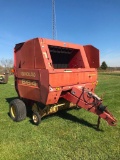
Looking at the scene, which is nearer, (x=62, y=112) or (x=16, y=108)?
(x=16, y=108)

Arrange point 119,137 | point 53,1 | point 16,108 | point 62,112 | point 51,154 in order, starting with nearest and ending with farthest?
point 51,154 < point 119,137 < point 16,108 < point 62,112 < point 53,1

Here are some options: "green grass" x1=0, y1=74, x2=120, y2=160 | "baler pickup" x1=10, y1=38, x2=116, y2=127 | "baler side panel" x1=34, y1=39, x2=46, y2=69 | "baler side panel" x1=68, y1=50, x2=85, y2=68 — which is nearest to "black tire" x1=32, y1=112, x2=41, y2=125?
"baler pickup" x1=10, y1=38, x2=116, y2=127

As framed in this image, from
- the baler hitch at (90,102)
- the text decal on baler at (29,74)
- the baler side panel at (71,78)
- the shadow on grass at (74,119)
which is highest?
the text decal on baler at (29,74)

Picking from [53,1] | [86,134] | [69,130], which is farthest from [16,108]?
[53,1]

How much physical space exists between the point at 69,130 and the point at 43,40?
2336 millimetres

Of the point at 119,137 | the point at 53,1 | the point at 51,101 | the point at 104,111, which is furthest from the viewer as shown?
the point at 53,1

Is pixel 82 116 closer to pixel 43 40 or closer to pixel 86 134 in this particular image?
pixel 86 134

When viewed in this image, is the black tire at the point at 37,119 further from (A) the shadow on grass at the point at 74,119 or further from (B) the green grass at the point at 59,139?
(A) the shadow on grass at the point at 74,119

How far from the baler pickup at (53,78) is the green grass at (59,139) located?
12.1 inches

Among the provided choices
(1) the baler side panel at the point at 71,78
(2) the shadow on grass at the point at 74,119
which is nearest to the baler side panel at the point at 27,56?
(1) the baler side panel at the point at 71,78

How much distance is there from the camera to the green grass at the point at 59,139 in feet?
13.2

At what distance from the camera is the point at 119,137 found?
471 centimetres

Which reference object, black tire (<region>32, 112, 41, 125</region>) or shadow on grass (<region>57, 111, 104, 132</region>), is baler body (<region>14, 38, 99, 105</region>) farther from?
shadow on grass (<region>57, 111, 104, 132</region>)

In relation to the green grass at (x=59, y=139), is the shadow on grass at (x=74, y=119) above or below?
above
